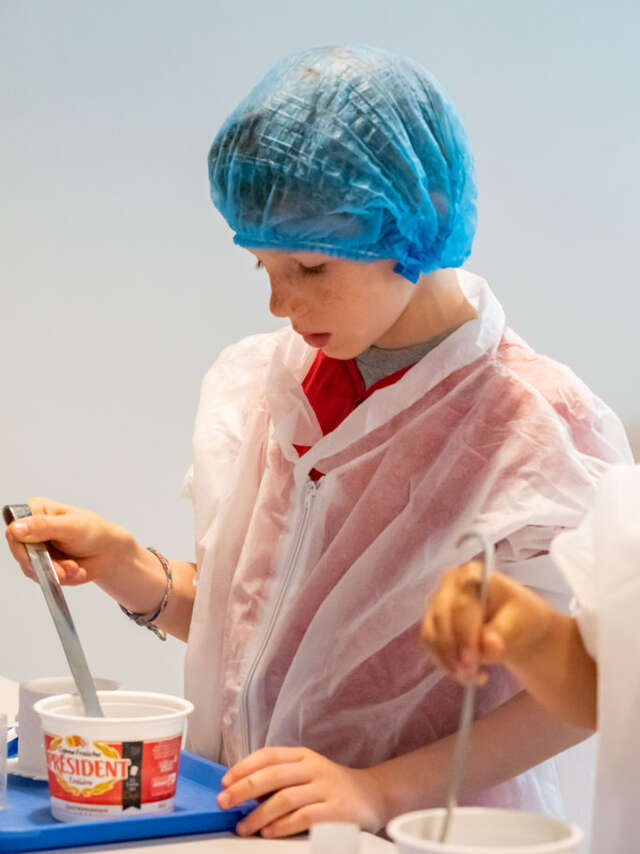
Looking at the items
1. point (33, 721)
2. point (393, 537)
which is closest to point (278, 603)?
point (393, 537)

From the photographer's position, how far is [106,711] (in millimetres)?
939

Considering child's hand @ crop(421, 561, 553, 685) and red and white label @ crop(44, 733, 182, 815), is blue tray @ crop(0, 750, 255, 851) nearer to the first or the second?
red and white label @ crop(44, 733, 182, 815)

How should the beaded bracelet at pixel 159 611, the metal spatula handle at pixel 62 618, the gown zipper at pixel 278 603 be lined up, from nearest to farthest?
the metal spatula handle at pixel 62 618
the gown zipper at pixel 278 603
the beaded bracelet at pixel 159 611

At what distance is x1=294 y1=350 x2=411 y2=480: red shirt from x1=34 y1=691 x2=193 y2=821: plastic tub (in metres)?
0.33

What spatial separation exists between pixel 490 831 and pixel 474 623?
11 cm

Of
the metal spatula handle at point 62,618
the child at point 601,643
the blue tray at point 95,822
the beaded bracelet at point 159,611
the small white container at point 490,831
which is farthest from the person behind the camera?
the beaded bracelet at point 159,611

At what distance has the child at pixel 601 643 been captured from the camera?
662 millimetres

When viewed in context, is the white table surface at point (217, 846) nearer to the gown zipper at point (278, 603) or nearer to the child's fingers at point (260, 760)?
the child's fingers at point (260, 760)

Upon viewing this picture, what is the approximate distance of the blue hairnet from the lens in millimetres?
930

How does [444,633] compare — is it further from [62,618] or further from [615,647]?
[62,618]

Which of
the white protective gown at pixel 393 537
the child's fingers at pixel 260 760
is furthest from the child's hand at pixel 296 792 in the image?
the white protective gown at pixel 393 537

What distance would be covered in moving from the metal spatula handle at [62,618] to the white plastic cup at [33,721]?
4 centimetres

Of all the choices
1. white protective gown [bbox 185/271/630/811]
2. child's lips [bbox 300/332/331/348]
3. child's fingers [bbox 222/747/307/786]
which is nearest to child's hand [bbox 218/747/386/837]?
child's fingers [bbox 222/747/307/786]

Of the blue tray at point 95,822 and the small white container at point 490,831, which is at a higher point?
the small white container at point 490,831
